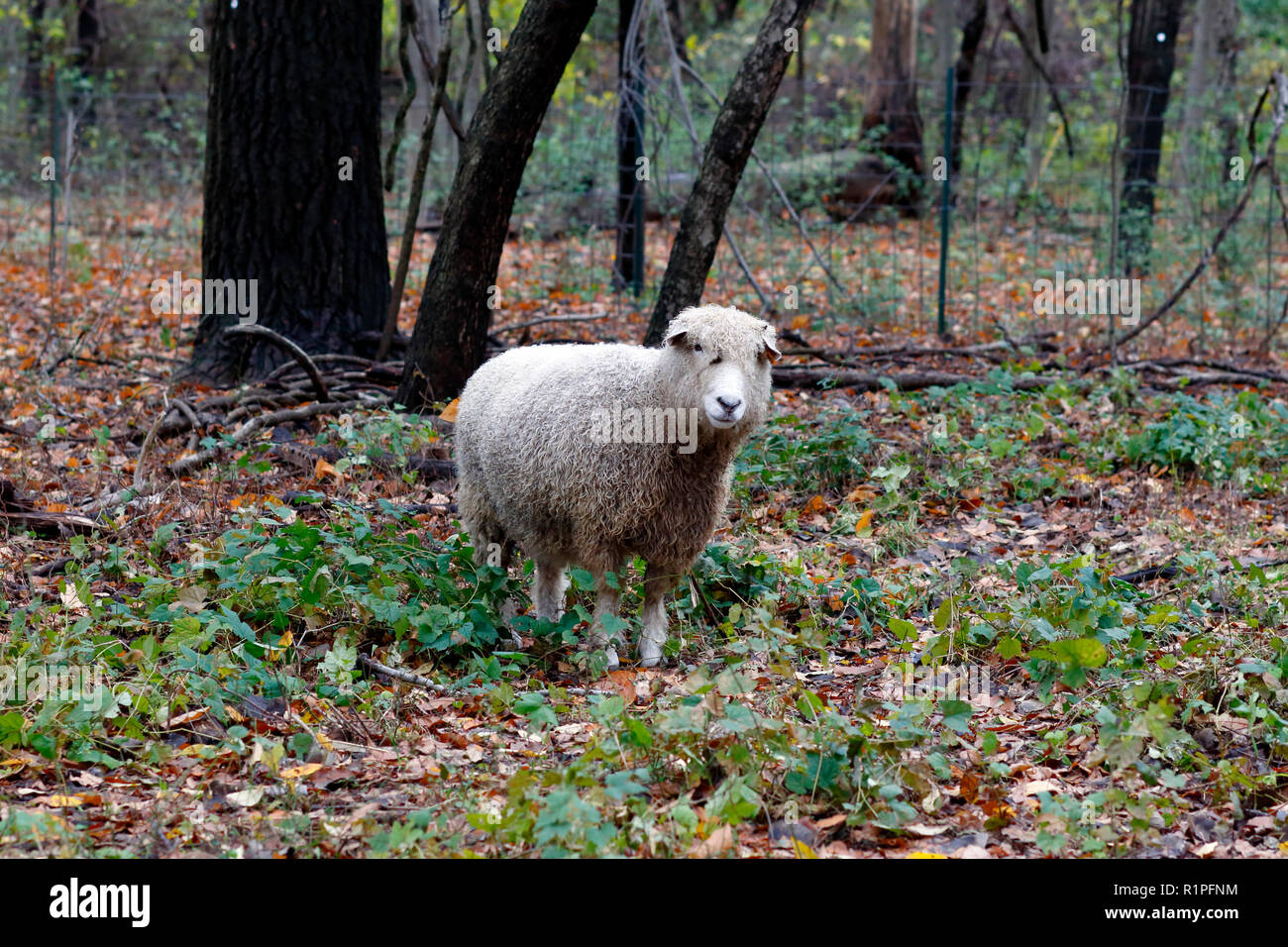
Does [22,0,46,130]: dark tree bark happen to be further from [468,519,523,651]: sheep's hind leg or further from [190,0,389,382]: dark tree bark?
[468,519,523,651]: sheep's hind leg

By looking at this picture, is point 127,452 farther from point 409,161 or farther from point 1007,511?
point 409,161

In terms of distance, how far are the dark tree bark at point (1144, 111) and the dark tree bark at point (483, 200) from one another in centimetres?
766

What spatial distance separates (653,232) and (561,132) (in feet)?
6.65

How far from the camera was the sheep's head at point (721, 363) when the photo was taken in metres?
4.61

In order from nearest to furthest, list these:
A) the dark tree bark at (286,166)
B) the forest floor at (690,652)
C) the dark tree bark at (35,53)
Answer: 1. the forest floor at (690,652)
2. the dark tree bark at (286,166)
3. the dark tree bark at (35,53)

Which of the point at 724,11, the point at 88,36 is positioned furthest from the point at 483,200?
the point at 88,36

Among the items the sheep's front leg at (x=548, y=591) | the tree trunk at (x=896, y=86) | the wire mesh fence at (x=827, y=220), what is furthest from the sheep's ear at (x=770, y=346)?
the tree trunk at (x=896, y=86)

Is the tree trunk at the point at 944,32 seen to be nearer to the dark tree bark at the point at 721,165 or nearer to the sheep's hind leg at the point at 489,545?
the dark tree bark at the point at 721,165

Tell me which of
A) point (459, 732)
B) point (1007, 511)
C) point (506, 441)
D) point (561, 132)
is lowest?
point (459, 732)

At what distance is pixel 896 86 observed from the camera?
1792 cm

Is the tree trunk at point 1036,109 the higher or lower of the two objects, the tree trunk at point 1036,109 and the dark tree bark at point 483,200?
the higher

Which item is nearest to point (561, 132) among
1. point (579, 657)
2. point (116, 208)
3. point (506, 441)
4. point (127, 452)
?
point (116, 208)

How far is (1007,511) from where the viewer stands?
6910 millimetres

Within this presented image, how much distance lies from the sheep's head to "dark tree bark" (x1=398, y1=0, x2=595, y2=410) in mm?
3187
